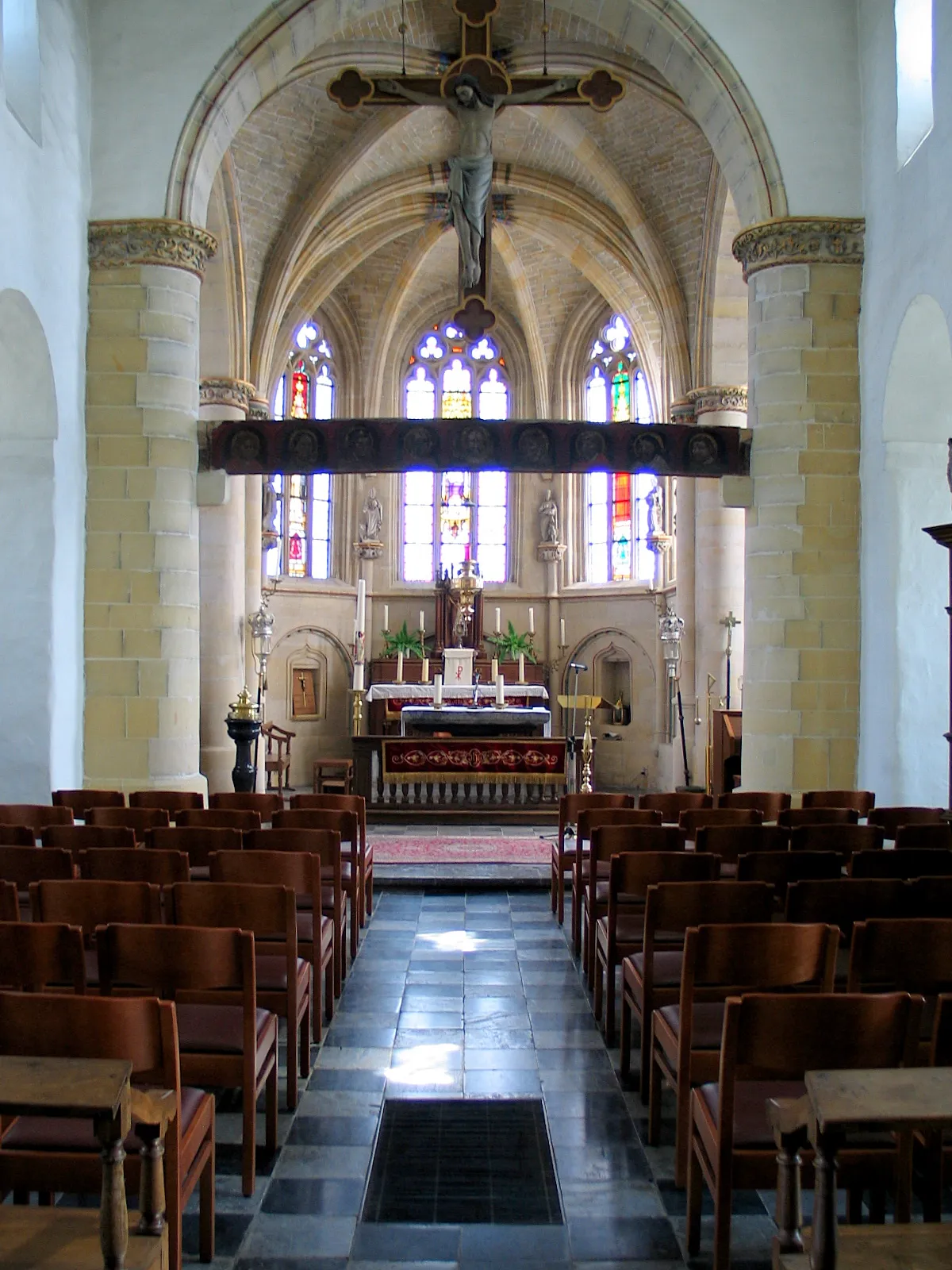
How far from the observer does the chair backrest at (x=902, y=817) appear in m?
7.47

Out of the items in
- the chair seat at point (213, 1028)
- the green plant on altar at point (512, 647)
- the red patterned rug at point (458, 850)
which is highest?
the green plant on altar at point (512, 647)

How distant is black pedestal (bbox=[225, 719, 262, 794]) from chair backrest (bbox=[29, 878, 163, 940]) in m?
6.42

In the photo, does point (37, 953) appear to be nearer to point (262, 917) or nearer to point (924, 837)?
point (262, 917)

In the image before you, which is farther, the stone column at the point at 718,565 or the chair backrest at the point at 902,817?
the stone column at the point at 718,565

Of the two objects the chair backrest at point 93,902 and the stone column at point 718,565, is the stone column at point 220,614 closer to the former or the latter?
the stone column at point 718,565

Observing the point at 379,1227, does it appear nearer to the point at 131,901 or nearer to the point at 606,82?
the point at 131,901

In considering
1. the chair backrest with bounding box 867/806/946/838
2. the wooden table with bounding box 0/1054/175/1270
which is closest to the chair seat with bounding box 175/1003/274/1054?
the wooden table with bounding box 0/1054/175/1270

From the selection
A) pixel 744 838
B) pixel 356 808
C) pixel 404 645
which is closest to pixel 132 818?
pixel 356 808

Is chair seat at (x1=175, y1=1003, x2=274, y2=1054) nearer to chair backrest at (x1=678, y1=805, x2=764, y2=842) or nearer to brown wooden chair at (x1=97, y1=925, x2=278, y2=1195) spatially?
brown wooden chair at (x1=97, y1=925, x2=278, y2=1195)

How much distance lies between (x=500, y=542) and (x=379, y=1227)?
67.2ft

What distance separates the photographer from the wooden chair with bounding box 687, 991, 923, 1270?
280 centimetres

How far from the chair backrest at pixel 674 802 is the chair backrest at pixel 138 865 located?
420cm

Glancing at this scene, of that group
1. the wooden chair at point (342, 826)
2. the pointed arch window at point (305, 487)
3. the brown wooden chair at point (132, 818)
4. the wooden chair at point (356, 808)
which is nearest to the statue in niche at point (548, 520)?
the pointed arch window at point (305, 487)

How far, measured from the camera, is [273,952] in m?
5.10
